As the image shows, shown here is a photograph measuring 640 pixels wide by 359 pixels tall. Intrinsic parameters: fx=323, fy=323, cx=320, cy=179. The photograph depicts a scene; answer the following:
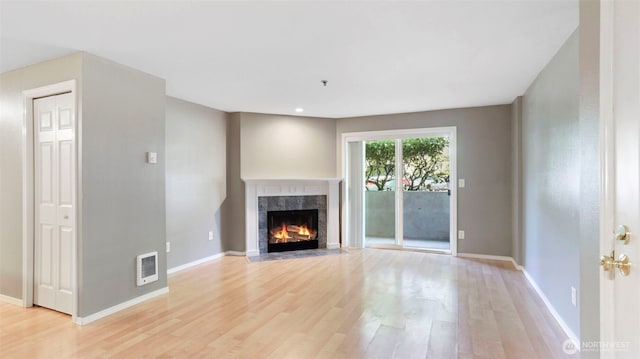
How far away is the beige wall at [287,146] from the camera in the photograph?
529 cm

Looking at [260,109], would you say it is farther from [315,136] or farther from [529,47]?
[529,47]

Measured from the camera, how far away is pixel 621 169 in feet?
3.88

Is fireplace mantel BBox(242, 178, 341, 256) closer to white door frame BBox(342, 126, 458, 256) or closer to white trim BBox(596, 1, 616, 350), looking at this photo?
white door frame BBox(342, 126, 458, 256)

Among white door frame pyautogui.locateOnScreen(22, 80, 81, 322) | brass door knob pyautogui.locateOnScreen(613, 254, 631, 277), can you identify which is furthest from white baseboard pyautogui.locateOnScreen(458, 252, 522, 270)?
white door frame pyautogui.locateOnScreen(22, 80, 81, 322)

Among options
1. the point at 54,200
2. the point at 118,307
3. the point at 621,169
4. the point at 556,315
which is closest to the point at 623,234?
the point at 621,169

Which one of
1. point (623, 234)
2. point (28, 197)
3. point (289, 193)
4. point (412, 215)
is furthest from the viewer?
point (412, 215)

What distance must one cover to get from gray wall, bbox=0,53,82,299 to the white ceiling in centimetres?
18

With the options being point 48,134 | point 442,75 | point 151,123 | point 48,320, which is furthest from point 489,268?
point 48,134

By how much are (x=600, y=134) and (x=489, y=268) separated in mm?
3476

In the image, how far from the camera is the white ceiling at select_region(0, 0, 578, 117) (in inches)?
80.9

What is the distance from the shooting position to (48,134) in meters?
3.00

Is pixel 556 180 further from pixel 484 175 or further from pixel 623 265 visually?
pixel 484 175

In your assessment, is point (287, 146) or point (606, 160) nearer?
point (606, 160)

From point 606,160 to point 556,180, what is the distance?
1776 millimetres
